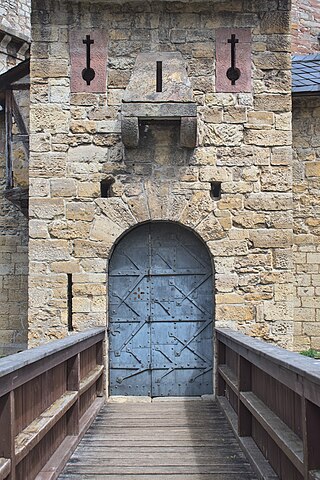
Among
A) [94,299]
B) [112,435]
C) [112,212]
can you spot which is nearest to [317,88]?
[112,212]

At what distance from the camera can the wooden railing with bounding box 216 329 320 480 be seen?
2.61 meters

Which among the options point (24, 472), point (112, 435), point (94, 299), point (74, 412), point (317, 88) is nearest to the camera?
point (24, 472)

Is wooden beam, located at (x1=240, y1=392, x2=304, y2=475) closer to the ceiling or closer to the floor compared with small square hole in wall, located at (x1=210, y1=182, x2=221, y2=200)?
closer to the floor

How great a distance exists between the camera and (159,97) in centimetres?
623

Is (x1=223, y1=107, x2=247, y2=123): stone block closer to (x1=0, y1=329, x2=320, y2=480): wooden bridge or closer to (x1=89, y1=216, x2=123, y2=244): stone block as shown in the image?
(x1=89, y1=216, x2=123, y2=244): stone block

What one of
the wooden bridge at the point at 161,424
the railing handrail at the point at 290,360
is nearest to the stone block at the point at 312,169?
the wooden bridge at the point at 161,424

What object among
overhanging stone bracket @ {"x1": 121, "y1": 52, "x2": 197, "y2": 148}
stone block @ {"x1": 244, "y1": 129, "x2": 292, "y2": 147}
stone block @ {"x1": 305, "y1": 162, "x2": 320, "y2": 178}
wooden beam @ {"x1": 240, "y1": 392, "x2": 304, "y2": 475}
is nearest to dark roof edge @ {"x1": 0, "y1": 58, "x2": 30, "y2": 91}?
overhanging stone bracket @ {"x1": 121, "y1": 52, "x2": 197, "y2": 148}

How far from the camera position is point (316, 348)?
7.48m

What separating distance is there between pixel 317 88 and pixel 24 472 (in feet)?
18.8

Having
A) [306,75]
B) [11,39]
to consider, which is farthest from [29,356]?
[11,39]

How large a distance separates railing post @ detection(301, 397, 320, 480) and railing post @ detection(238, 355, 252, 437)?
1763 mm

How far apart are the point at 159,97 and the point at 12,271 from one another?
369 centimetres

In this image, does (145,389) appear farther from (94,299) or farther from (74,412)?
(74,412)

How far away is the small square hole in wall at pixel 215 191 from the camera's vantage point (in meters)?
6.49
